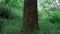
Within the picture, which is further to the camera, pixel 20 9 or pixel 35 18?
pixel 20 9

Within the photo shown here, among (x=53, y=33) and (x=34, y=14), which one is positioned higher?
(x=34, y=14)

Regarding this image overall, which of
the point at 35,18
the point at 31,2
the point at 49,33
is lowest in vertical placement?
the point at 49,33

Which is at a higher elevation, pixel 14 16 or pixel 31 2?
pixel 31 2

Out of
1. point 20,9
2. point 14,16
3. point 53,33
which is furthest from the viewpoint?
point 20,9

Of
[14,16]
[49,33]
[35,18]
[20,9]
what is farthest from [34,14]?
[20,9]

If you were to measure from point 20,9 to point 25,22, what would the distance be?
9609mm

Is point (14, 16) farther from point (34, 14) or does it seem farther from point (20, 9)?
point (34, 14)

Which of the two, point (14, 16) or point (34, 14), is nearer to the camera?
point (34, 14)

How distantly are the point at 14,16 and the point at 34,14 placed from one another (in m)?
6.97

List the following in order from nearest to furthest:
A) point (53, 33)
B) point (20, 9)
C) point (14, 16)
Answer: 1. point (53, 33)
2. point (14, 16)
3. point (20, 9)

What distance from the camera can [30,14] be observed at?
8.41 m

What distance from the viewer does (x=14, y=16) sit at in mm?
15320

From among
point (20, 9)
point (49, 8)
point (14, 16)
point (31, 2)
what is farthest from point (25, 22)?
point (49, 8)

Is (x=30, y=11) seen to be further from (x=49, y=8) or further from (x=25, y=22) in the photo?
(x=49, y=8)
